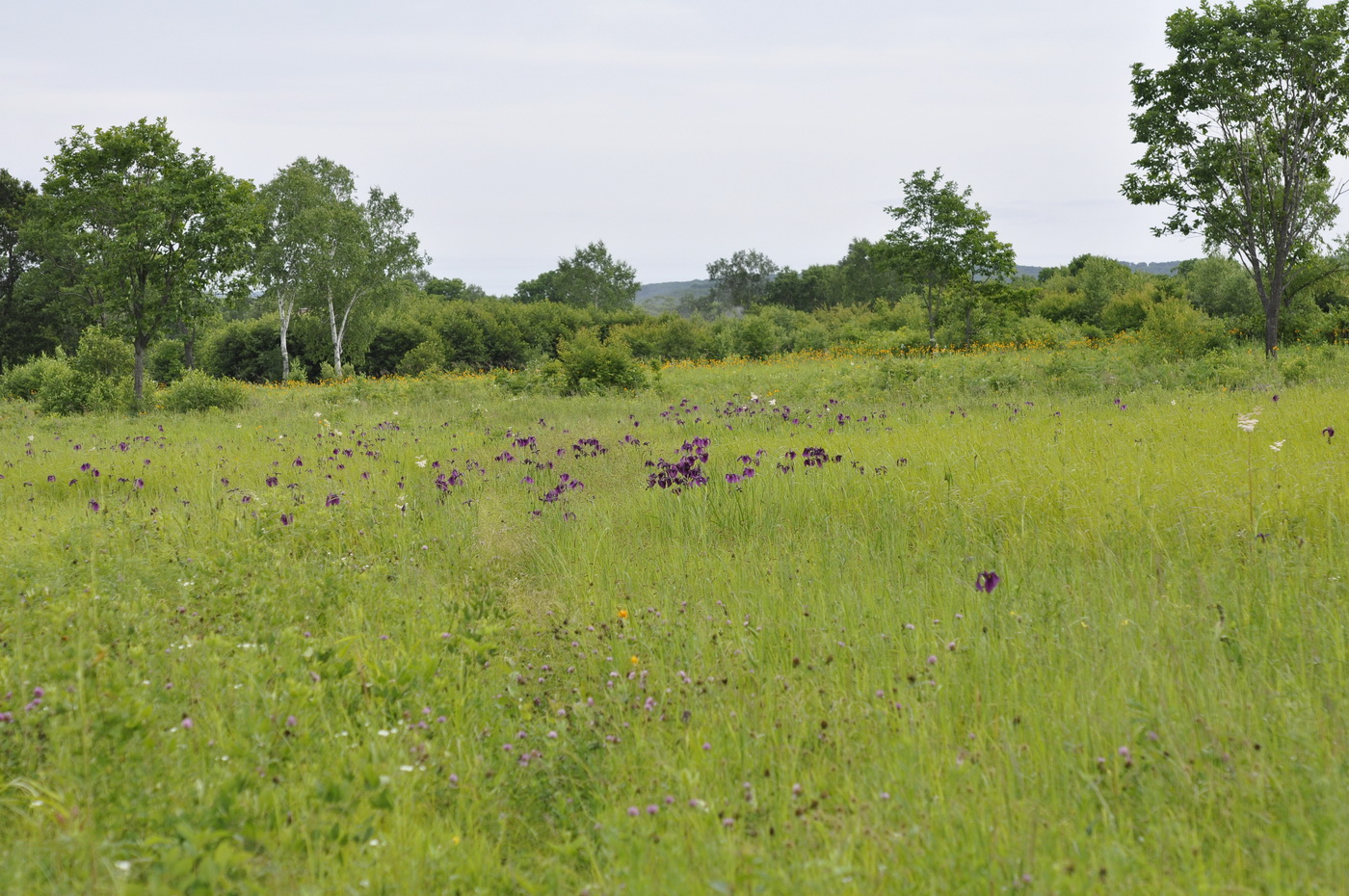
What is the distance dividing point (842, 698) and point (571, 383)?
1532 centimetres

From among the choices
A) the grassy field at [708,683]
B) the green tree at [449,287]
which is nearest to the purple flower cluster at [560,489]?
the grassy field at [708,683]

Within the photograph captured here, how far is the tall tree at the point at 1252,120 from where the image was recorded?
15.7 m

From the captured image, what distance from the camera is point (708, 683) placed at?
289 cm

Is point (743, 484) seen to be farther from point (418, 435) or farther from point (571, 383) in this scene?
point (571, 383)

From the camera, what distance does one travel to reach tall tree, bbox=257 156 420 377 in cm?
3372

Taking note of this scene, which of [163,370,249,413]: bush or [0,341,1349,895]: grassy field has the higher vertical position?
[163,370,249,413]: bush

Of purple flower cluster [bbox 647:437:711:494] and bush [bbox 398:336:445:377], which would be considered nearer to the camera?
purple flower cluster [bbox 647:437:711:494]

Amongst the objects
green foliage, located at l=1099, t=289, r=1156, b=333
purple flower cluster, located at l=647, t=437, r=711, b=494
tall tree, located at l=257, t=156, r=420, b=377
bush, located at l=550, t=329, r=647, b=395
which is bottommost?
purple flower cluster, located at l=647, t=437, r=711, b=494

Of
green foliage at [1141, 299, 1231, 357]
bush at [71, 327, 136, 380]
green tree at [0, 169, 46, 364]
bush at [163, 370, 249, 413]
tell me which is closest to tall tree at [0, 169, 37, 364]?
green tree at [0, 169, 46, 364]

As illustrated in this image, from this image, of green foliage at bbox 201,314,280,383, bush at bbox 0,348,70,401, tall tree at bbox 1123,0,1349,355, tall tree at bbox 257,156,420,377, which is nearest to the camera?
tall tree at bbox 1123,0,1349,355

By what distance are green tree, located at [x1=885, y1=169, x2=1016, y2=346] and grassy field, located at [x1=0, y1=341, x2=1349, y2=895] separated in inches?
840

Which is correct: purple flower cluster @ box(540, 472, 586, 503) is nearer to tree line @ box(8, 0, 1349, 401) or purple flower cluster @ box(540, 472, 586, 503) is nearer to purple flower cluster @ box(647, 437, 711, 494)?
purple flower cluster @ box(647, 437, 711, 494)

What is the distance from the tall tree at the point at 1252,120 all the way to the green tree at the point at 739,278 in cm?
7049

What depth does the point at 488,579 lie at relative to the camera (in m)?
4.68
